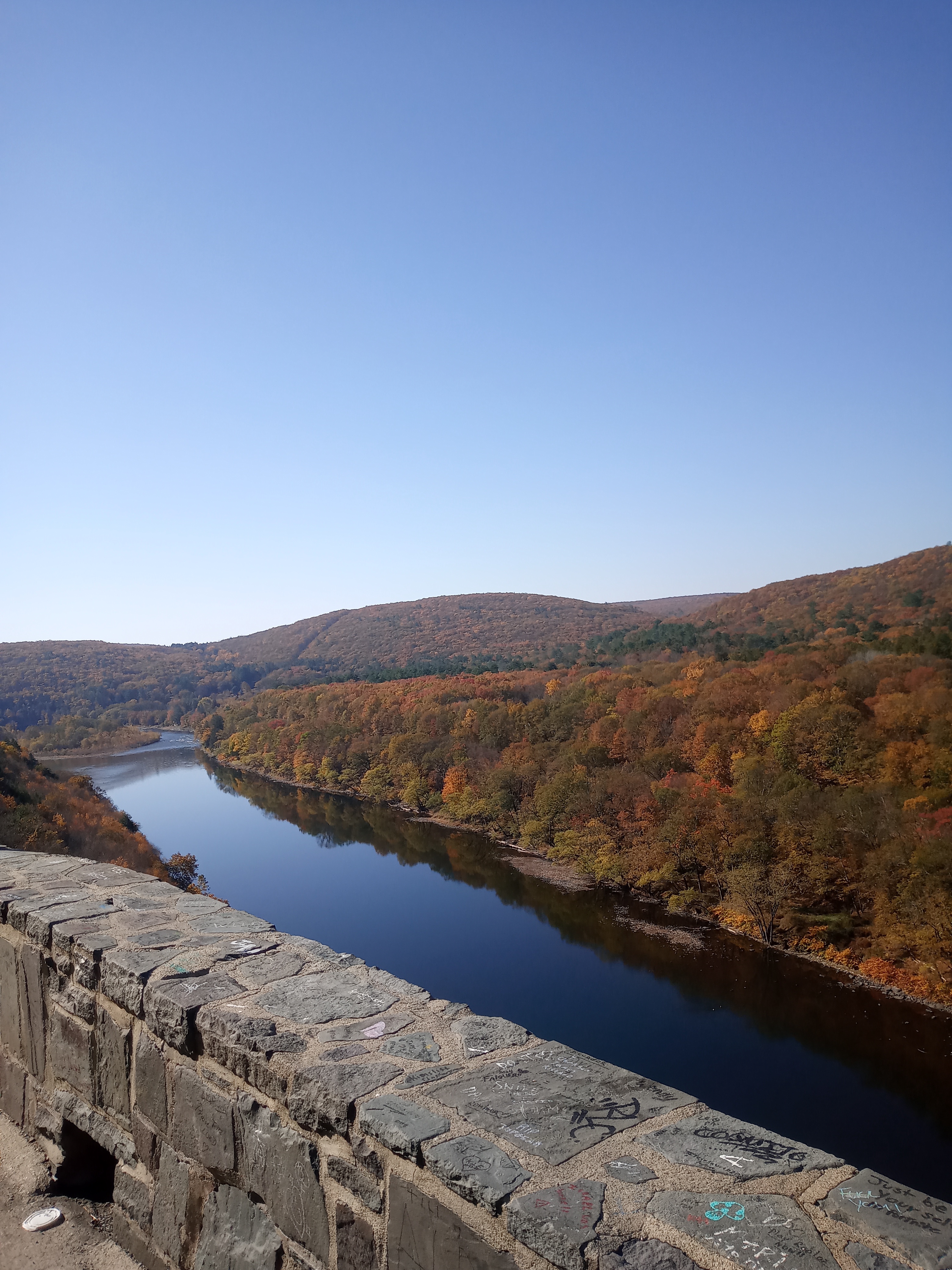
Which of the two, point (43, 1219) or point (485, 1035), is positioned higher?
point (485, 1035)

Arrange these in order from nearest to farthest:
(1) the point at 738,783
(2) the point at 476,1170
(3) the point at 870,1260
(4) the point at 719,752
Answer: (3) the point at 870,1260, (2) the point at 476,1170, (1) the point at 738,783, (4) the point at 719,752

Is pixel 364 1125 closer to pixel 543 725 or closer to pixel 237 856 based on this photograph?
pixel 237 856

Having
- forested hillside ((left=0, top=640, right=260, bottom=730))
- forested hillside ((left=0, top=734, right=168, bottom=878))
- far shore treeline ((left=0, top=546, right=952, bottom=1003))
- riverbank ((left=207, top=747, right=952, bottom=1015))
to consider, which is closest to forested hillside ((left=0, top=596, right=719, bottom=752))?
forested hillside ((left=0, top=640, right=260, bottom=730))

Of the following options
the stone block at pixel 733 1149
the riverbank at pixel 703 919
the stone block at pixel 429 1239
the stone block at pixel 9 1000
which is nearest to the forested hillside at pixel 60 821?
the riverbank at pixel 703 919

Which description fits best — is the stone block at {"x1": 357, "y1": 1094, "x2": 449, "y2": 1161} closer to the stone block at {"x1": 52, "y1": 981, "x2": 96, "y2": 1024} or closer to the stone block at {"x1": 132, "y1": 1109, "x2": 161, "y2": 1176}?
the stone block at {"x1": 132, "y1": 1109, "x2": 161, "y2": 1176}

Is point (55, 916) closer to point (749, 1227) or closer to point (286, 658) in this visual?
point (749, 1227)

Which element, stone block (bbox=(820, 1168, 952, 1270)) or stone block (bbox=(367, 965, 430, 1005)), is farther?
stone block (bbox=(367, 965, 430, 1005))

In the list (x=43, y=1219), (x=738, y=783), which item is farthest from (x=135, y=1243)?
(x=738, y=783)
